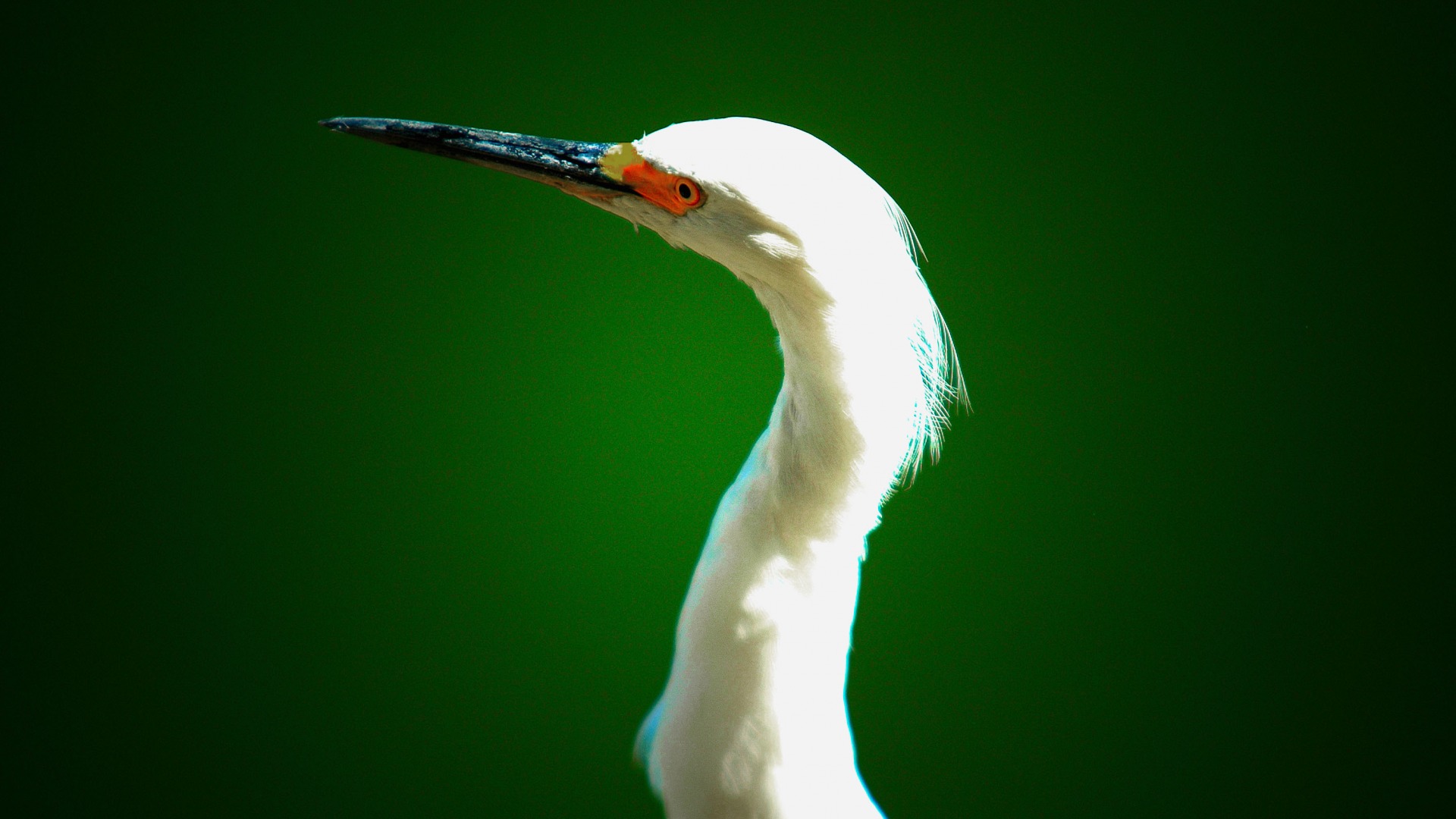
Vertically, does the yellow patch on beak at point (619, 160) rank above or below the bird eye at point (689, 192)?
above

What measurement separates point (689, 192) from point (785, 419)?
22 cm

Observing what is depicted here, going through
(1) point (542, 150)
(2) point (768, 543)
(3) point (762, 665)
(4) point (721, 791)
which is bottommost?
(4) point (721, 791)

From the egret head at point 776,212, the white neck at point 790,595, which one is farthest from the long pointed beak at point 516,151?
the white neck at point 790,595

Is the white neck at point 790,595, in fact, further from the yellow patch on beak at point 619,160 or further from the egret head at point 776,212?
the yellow patch on beak at point 619,160

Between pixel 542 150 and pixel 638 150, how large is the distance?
0.11 meters

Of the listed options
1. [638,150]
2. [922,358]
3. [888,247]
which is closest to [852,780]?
[922,358]

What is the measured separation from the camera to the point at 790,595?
90 cm

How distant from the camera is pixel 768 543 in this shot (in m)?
0.88

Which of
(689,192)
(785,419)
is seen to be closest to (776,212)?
(689,192)

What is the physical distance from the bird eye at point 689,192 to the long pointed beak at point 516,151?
0.18 ft

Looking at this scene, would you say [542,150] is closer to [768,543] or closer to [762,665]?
[768,543]

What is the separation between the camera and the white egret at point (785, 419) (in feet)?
2.54

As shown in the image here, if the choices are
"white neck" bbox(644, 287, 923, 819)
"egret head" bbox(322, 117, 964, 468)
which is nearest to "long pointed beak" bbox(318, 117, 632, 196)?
"egret head" bbox(322, 117, 964, 468)

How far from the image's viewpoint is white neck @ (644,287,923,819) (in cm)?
81
